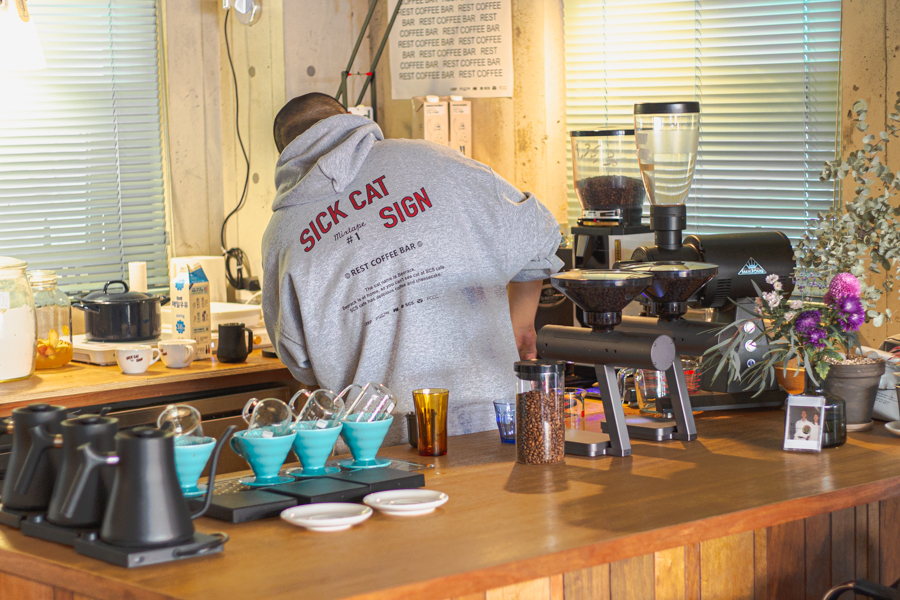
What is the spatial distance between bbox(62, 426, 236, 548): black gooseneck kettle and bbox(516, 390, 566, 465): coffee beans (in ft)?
2.30

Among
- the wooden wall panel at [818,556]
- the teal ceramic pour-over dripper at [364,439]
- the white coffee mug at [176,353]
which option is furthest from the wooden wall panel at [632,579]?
the white coffee mug at [176,353]

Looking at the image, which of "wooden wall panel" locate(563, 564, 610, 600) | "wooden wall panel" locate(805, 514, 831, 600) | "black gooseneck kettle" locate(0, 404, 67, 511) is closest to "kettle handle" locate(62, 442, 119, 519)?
"black gooseneck kettle" locate(0, 404, 67, 511)

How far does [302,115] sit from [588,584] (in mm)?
1654

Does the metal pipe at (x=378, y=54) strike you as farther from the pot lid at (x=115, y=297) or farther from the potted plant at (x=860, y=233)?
the potted plant at (x=860, y=233)

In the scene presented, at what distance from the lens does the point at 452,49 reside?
3746mm

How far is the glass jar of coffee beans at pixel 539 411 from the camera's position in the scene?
5.93 feet

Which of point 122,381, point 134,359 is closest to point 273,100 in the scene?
point 134,359

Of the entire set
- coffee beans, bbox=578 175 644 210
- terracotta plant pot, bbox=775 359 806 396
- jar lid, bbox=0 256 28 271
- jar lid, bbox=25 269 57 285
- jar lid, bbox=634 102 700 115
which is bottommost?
terracotta plant pot, bbox=775 359 806 396

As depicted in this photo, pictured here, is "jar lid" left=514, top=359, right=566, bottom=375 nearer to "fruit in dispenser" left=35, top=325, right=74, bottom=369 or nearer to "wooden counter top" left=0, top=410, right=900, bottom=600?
"wooden counter top" left=0, top=410, right=900, bottom=600

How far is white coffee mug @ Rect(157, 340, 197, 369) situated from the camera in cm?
306

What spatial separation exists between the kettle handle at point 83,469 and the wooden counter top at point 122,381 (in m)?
1.39

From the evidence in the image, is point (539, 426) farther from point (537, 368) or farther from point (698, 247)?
point (698, 247)

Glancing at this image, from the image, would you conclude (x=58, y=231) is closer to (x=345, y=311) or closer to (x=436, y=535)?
(x=345, y=311)

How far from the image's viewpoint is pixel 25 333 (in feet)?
9.20
